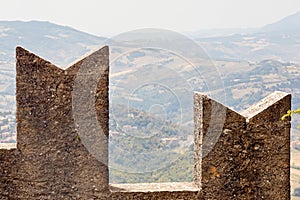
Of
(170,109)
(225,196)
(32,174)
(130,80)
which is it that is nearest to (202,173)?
(225,196)

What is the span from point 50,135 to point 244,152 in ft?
9.44

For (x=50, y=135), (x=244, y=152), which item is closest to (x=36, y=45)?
(x=50, y=135)

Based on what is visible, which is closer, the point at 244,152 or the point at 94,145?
the point at 94,145

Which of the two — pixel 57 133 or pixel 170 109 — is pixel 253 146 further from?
pixel 57 133

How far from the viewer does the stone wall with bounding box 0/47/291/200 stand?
817 centimetres

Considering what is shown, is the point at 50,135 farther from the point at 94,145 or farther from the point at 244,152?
the point at 244,152

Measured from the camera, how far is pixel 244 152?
28.2ft

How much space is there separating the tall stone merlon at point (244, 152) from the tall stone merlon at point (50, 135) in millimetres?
1543

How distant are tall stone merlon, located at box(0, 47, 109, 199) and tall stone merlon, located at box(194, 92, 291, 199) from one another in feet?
5.06

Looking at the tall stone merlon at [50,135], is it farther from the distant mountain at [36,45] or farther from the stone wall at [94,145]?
the distant mountain at [36,45]

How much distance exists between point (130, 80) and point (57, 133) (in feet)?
5.34

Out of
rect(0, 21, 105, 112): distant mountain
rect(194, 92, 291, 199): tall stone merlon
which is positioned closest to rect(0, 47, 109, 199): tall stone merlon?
rect(0, 21, 105, 112): distant mountain

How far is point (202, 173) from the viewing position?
8539mm

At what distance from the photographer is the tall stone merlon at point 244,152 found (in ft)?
28.0
